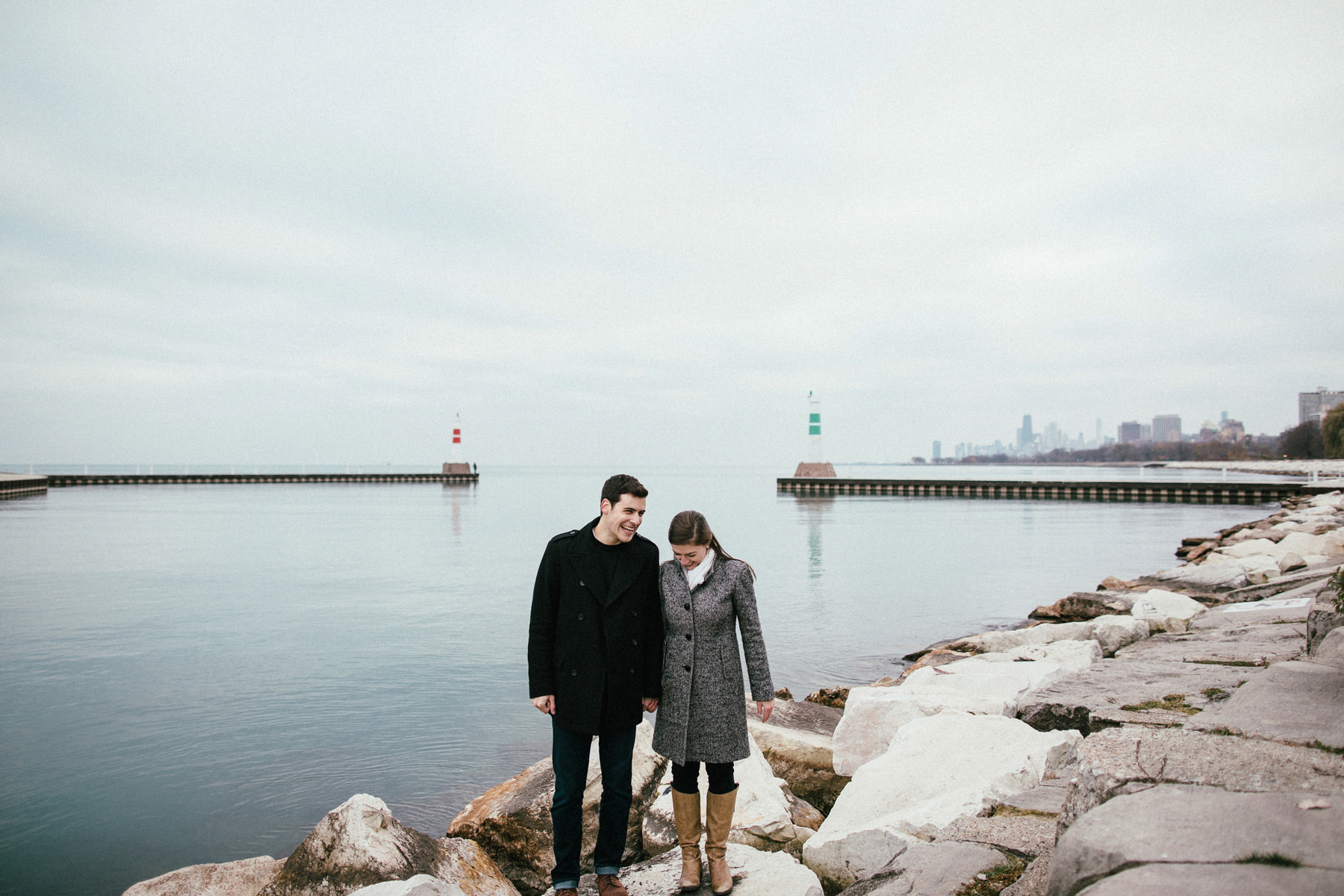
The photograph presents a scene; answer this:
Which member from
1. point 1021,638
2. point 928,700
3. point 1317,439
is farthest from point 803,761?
point 1317,439

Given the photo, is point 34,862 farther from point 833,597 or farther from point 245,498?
point 245,498

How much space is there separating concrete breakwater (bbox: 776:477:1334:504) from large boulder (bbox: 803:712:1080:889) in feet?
131

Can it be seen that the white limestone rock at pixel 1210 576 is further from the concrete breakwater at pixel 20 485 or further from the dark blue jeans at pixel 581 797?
the concrete breakwater at pixel 20 485

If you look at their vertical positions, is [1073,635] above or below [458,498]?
below

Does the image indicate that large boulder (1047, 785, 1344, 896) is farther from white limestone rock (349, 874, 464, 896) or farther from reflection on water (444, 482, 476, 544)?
reflection on water (444, 482, 476, 544)

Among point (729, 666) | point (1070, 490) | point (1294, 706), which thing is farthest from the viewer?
point (1070, 490)

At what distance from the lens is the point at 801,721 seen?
260 inches

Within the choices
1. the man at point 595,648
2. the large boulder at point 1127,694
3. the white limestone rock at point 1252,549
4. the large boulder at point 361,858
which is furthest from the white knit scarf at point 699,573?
A: the white limestone rock at point 1252,549

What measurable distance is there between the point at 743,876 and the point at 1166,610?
7669 millimetres

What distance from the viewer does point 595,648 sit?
136 inches

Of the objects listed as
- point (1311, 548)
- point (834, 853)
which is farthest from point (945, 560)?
point (834, 853)

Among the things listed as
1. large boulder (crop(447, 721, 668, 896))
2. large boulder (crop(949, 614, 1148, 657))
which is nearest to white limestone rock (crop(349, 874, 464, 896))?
large boulder (crop(447, 721, 668, 896))

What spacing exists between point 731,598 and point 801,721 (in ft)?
11.4

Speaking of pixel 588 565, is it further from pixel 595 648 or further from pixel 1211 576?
pixel 1211 576
